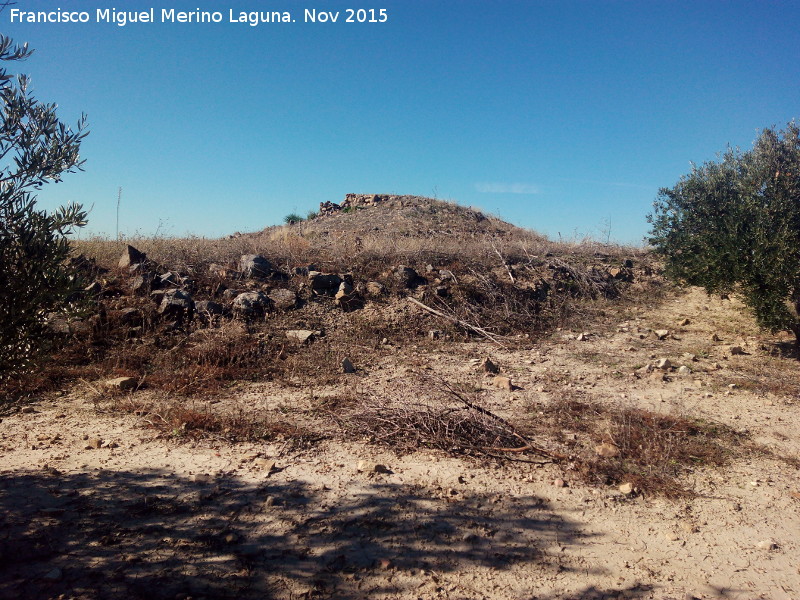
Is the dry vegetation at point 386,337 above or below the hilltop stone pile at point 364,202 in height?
below

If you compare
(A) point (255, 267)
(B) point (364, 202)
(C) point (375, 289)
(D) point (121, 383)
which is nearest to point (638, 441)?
(D) point (121, 383)

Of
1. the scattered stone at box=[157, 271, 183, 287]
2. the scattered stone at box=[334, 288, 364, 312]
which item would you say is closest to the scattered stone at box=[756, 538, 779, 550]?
the scattered stone at box=[334, 288, 364, 312]

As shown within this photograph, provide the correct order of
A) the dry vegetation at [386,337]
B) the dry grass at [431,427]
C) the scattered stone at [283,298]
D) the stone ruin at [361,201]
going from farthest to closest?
1. the stone ruin at [361,201]
2. the scattered stone at [283,298]
3. the dry vegetation at [386,337]
4. the dry grass at [431,427]

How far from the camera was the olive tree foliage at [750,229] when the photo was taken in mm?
7602

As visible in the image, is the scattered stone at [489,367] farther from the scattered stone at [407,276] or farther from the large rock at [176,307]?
the large rock at [176,307]

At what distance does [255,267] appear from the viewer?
9977 mm

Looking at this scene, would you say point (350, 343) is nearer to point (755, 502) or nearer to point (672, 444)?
point (672, 444)

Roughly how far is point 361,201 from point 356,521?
19560mm

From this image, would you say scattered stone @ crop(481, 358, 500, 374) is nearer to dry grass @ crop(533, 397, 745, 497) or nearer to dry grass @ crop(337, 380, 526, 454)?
dry grass @ crop(533, 397, 745, 497)

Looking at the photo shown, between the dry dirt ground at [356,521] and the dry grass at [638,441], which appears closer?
the dry dirt ground at [356,521]

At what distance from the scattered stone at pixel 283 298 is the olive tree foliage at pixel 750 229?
6.79 m

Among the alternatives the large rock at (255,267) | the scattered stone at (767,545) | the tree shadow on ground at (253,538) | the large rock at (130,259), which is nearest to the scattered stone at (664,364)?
the scattered stone at (767,545)

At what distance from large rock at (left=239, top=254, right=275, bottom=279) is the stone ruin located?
11.0 metres

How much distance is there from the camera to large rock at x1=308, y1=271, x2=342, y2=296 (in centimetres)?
972
